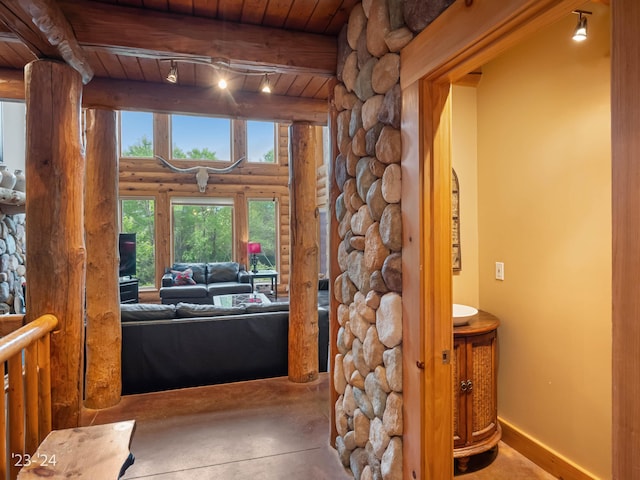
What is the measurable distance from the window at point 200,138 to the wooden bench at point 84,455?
7.61 meters

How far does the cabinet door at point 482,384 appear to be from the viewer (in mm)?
2188

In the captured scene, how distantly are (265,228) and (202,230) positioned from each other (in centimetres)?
144

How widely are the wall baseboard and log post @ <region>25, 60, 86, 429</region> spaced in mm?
2640

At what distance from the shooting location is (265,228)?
348 inches

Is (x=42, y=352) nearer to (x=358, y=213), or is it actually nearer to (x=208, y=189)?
(x=358, y=213)

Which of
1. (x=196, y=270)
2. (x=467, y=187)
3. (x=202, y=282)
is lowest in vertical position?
(x=202, y=282)

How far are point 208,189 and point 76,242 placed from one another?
21.3 feet

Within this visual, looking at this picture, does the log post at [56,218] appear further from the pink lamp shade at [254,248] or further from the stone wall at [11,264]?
the pink lamp shade at [254,248]

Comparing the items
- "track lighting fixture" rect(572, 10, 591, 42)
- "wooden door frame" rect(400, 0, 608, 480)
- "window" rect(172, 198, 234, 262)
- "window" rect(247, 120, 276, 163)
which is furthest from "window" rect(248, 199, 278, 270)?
"track lighting fixture" rect(572, 10, 591, 42)

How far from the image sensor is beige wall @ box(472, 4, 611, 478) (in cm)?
193

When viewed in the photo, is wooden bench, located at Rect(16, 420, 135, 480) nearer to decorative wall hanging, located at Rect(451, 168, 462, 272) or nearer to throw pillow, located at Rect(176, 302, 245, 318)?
throw pillow, located at Rect(176, 302, 245, 318)

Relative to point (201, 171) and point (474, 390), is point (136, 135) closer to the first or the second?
point (201, 171)

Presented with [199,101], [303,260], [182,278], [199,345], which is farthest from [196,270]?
[199,101]

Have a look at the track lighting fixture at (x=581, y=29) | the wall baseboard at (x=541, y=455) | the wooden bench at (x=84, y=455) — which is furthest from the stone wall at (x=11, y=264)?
the track lighting fixture at (x=581, y=29)
